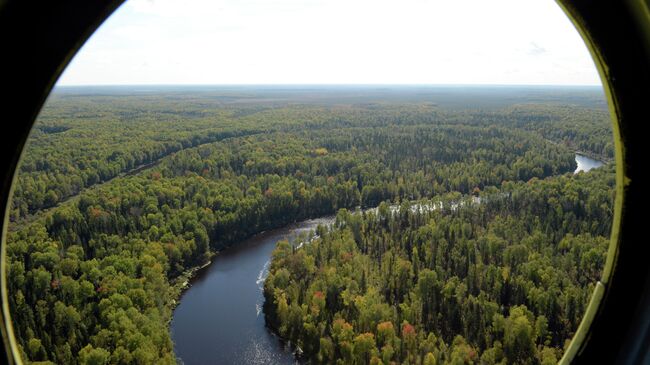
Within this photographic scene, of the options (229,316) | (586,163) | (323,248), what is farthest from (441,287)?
(586,163)

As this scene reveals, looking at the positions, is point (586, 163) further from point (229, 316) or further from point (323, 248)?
point (229, 316)

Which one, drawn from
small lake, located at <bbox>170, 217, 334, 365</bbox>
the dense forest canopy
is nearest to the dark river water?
small lake, located at <bbox>170, 217, 334, 365</bbox>

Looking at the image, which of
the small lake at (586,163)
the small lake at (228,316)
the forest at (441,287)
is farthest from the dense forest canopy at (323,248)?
the small lake at (586,163)

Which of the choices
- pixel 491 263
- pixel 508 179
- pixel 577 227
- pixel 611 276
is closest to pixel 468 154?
pixel 508 179

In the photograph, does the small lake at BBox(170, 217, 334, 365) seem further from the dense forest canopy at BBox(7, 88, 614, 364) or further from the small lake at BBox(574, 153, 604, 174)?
the small lake at BBox(574, 153, 604, 174)

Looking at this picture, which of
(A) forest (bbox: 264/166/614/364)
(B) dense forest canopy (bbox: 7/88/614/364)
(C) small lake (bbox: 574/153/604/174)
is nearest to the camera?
(A) forest (bbox: 264/166/614/364)

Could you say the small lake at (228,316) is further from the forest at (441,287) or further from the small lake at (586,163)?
the small lake at (586,163)

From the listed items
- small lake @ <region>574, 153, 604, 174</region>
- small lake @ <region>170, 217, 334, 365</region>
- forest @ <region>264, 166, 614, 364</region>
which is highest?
forest @ <region>264, 166, 614, 364</region>
